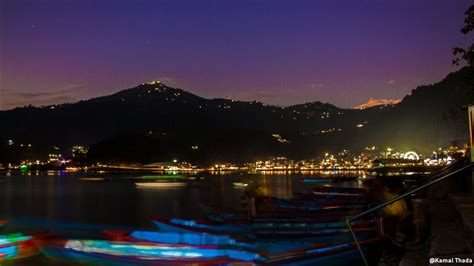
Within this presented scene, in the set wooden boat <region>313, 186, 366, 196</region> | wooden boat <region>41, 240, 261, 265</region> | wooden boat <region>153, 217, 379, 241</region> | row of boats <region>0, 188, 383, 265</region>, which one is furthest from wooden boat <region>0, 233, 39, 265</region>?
wooden boat <region>313, 186, 366, 196</region>

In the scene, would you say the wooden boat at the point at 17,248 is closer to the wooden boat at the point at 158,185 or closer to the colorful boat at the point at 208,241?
the colorful boat at the point at 208,241

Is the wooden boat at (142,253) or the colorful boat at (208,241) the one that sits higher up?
the colorful boat at (208,241)

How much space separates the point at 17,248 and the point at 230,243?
765cm

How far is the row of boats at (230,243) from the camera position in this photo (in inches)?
515

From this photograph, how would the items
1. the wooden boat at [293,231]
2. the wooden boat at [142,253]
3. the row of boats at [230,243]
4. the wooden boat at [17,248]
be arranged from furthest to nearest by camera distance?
the wooden boat at [17,248], the wooden boat at [293,231], the wooden boat at [142,253], the row of boats at [230,243]

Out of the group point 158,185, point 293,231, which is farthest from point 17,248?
point 158,185

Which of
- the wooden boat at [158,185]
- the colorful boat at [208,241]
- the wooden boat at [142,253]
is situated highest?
the colorful boat at [208,241]

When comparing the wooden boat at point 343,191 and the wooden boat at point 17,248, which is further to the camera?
the wooden boat at point 343,191

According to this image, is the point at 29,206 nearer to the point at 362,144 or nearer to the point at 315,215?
the point at 315,215

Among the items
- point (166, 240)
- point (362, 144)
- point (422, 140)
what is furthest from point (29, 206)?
point (362, 144)

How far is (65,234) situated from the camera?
25594 mm

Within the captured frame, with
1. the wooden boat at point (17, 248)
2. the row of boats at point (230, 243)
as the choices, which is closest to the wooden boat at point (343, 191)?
the row of boats at point (230, 243)

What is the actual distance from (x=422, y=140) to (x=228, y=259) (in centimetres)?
10379

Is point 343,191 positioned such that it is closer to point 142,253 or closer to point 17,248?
point 142,253
